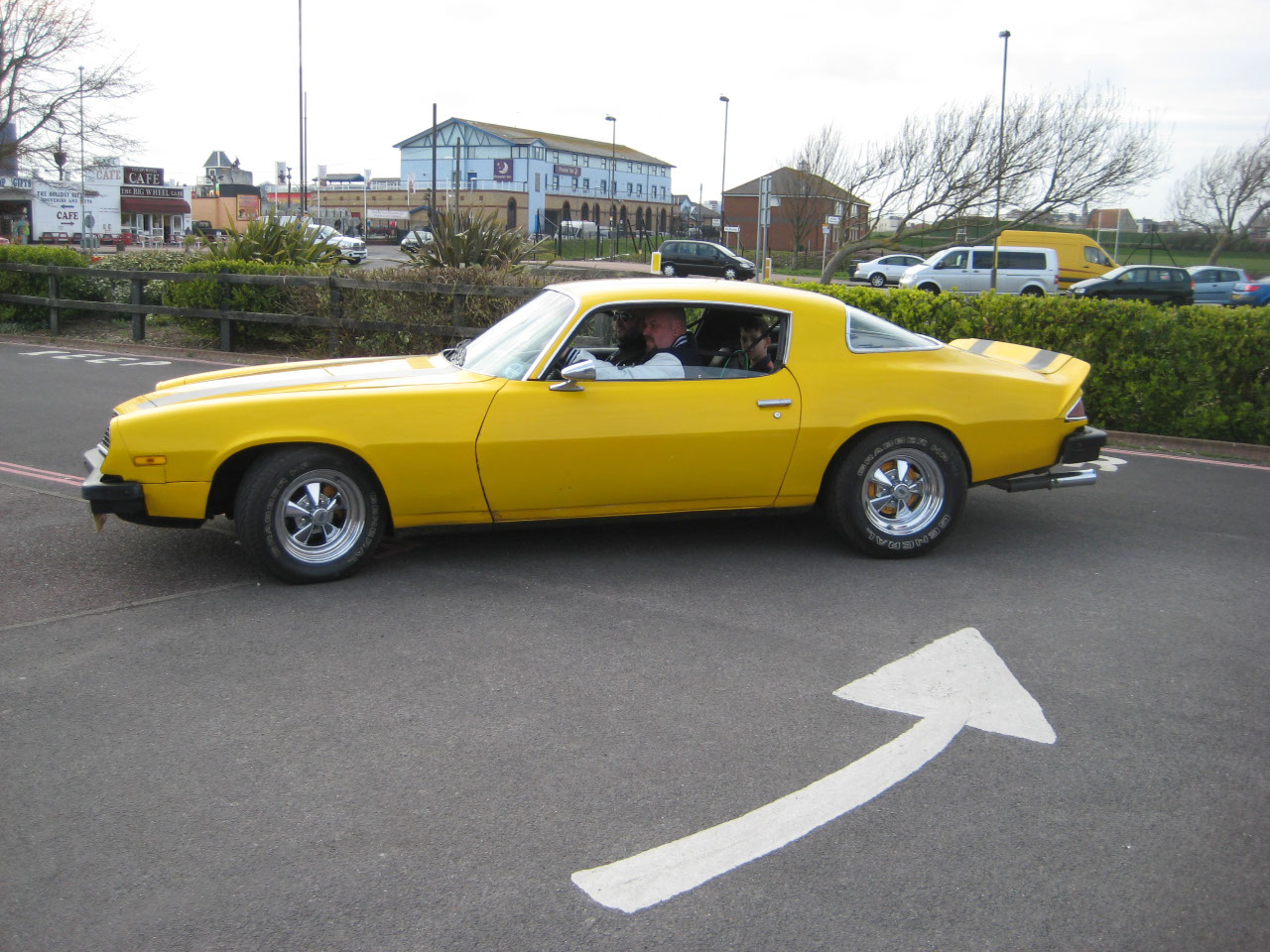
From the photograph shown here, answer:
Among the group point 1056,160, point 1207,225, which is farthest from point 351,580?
point 1207,225

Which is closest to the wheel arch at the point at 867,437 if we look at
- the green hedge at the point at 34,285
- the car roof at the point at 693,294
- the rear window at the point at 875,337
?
the rear window at the point at 875,337

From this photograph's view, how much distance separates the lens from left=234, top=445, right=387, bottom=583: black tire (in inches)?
198

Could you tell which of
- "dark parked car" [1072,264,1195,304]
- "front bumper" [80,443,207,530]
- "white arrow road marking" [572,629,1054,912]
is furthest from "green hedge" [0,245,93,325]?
"dark parked car" [1072,264,1195,304]

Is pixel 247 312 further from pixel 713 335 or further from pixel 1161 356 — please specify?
pixel 1161 356

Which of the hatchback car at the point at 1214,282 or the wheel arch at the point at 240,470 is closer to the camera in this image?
the wheel arch at the point at 240,470

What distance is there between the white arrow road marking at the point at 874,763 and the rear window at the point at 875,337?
175cm

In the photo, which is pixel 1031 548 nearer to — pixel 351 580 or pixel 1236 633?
pixel 1236 633

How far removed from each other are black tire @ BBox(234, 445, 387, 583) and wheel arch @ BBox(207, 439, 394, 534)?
0.8 inches

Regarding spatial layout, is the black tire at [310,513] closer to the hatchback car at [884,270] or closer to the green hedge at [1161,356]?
the green hedge at [1161,356]

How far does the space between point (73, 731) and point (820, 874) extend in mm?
2569

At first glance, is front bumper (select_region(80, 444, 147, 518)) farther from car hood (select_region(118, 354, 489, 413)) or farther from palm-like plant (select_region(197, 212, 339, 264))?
palm-like plant (select_region(197, 212, 339, 264))

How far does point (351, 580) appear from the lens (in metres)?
5.30

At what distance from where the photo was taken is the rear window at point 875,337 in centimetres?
578

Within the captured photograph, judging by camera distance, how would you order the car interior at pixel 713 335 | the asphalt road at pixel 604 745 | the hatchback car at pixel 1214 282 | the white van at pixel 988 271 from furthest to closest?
1. the hatchback car at pixel 1214 282
2. the white van at pixel 988 271
3. the car interior at pixel 713 335
4. the asphalt road at pixel 604 745
